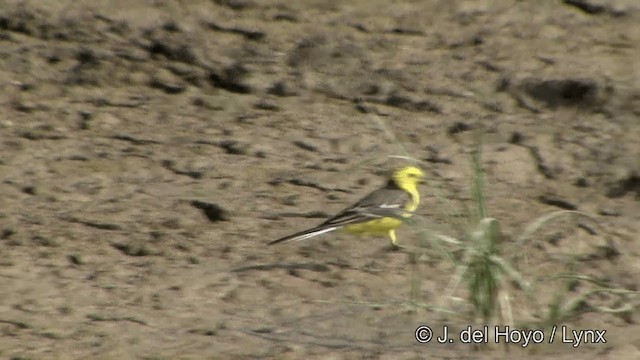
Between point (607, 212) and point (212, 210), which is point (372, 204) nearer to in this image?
point (212, 210)

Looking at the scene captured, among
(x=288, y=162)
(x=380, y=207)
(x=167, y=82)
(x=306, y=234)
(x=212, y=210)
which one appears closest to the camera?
(x=380, y=207)

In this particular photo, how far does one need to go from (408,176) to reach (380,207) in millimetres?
1060

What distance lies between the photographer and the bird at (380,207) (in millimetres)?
7773

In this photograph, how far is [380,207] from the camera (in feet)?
24.4

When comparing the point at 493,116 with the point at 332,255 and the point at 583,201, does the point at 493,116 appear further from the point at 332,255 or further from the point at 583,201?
the point at 332,255

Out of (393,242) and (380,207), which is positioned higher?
(380,207)

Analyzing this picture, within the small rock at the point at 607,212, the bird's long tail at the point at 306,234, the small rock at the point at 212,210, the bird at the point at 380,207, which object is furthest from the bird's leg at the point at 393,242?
the small rock at the point at 607,212

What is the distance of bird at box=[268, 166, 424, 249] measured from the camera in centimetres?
777

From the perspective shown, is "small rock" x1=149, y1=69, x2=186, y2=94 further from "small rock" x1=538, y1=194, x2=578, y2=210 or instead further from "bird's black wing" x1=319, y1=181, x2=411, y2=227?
"small rock" x1=538, y1=194, x2=578, y2=210

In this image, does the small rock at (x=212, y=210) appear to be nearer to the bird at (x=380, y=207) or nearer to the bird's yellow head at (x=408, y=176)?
the bird at (x=380, y=207)

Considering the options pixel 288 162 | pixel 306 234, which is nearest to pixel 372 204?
pixel 306 234

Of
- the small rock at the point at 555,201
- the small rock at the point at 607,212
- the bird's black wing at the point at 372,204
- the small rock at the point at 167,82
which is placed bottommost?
the small rock at the point at 555,201

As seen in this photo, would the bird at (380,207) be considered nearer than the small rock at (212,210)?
Yes

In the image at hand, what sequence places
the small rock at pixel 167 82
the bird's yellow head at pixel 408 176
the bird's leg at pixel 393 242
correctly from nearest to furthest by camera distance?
1. the bird's leg at pixel 393 242
2. the bird's yellow head at pixel 408 176
3. the small rock at pixel 167 82
